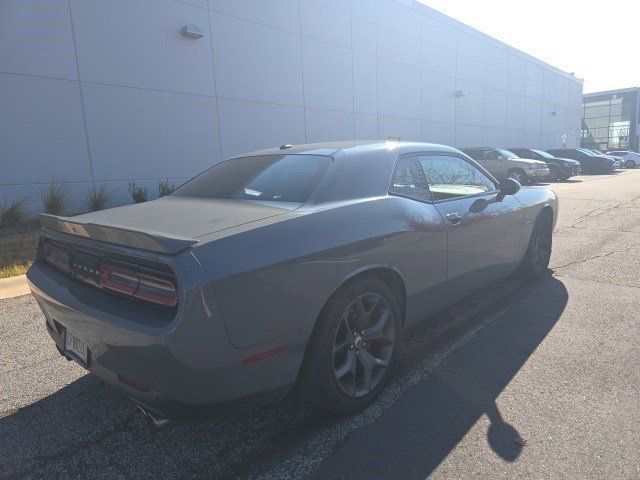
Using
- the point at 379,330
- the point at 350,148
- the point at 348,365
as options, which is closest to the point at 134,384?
the point at 348,365

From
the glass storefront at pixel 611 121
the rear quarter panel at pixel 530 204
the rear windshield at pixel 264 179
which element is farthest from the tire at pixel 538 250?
the glass storefront at pixel 611 121

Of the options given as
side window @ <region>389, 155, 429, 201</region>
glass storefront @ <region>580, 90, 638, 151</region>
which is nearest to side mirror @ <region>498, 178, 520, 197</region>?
side window @ <region>389, 155, 429, 201</region>

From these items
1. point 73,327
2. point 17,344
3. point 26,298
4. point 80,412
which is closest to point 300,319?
point 73,327

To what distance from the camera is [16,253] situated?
623cm

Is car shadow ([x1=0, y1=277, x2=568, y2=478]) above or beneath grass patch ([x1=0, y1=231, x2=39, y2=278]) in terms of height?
beneath

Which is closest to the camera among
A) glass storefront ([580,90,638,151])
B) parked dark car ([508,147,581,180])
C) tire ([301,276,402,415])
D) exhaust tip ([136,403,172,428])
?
exhaust tip ([136,403,172,428])

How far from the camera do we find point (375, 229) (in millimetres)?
2678

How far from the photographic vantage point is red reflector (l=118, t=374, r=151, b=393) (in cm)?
202

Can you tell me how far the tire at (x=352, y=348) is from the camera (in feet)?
7.80

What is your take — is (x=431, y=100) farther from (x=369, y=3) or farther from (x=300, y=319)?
(x=300, y=319)

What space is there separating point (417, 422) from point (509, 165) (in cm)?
1769

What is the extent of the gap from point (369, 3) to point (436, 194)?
1508cm

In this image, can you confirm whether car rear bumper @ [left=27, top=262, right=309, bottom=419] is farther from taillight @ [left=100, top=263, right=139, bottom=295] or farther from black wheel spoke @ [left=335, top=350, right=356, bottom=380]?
black wheel spoke @ [left=335, top=350, right=356, bottom=380]

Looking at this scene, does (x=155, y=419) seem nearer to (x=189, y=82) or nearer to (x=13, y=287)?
(x=13, y=287)
